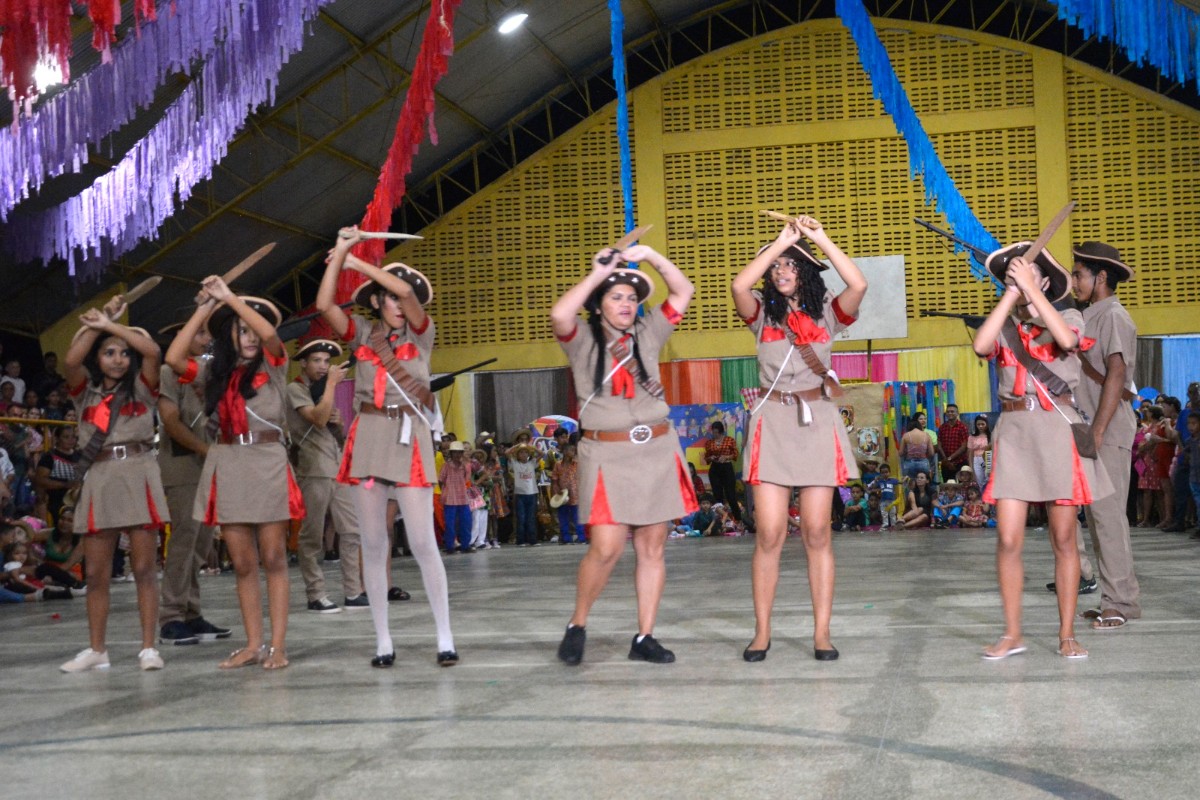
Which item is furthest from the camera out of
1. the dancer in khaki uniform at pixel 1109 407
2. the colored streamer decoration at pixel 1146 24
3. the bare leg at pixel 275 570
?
the colored streamer decoration at pixel 1146 24

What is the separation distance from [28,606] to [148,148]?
4.47 meters

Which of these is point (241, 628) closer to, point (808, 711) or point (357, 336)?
point (357, 336)

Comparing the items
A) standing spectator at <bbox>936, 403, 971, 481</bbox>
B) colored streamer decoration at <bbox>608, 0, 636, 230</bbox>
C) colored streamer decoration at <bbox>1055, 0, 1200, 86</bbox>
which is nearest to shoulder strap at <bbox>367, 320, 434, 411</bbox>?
colored streamer decoration at <bbox>608, 0, 636, 230</bbox>

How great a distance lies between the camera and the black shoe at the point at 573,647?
16.4 ft

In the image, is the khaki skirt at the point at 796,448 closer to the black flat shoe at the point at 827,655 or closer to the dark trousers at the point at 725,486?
the black flat shoe at the point at 827,655

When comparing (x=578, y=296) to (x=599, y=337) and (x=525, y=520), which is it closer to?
(x=599, y=337)

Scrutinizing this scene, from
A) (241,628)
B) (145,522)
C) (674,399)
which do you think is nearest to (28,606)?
(241,628)

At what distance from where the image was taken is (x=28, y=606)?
915 centimetres

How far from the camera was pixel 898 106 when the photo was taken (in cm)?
1016

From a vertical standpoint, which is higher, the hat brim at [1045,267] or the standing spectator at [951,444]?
the hat brim at [1045,267]

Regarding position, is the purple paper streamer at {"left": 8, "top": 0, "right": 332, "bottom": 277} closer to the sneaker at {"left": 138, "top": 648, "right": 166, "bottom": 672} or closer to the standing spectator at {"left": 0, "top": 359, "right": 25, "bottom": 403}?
the standing spectator at {"left": 0, "top": 359, "right": 25, "bottom": 403}

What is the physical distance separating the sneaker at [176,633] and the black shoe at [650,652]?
2415 millimetres

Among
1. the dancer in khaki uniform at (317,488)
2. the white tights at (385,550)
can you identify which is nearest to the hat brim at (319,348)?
the dancer in khaki uniform at (317,488)

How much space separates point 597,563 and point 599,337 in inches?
33.8
